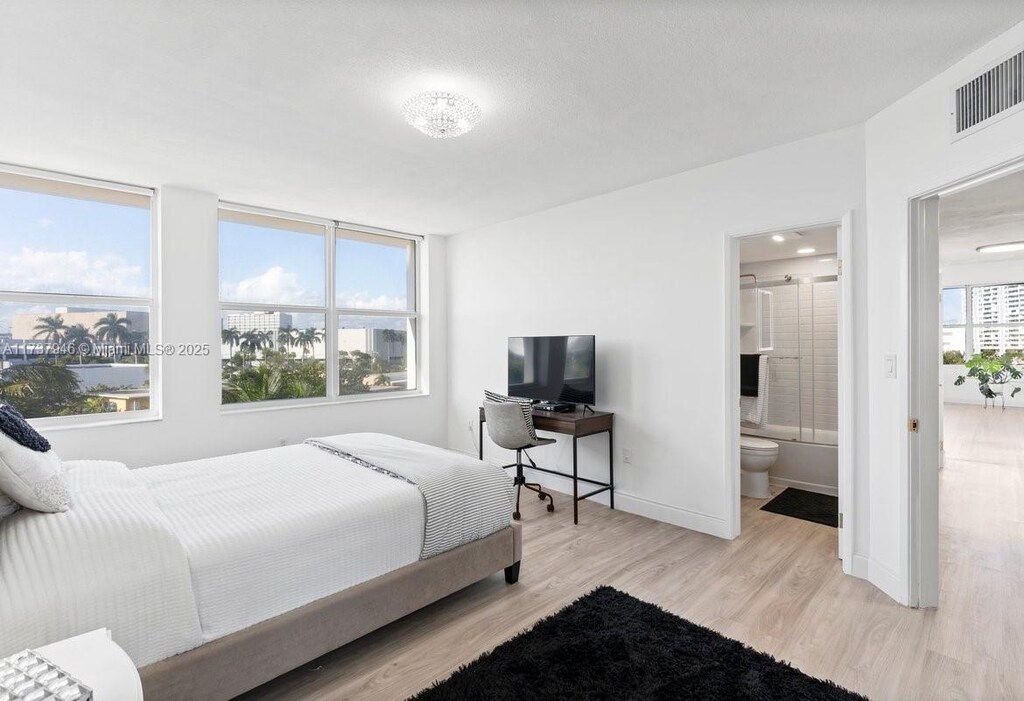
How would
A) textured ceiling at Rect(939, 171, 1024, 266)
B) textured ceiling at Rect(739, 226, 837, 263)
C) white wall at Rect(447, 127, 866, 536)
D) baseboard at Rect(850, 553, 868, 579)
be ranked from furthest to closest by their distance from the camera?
textured ceiling at Rect(739, 226, 837, 263)
textured ceiling at Rect(939, 171, 1024, 266)
white wall at Rect(447, 127, 866, 536)
baseboard at Rect(850, 553, 868, 579)

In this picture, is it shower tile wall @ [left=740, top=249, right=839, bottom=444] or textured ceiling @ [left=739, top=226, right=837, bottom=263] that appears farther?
shower tile wall @ [left=740, top=249, right=839, bottom=444]

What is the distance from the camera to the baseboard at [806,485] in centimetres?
434

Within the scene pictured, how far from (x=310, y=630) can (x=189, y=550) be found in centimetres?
56

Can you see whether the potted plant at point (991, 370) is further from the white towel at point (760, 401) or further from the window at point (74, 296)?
the window at point (74, 296)

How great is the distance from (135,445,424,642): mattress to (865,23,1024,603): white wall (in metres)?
2.44

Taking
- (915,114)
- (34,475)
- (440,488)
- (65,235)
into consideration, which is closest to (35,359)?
(65,235)

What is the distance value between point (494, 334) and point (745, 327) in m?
2.61

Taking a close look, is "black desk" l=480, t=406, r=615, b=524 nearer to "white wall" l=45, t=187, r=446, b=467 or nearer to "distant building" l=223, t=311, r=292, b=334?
"white wall" l=45, t=187, r=446, b=467

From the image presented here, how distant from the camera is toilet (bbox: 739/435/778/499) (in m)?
Result: 4.29

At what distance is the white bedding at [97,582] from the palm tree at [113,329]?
2.50 m

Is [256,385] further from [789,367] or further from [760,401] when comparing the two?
[789,367]

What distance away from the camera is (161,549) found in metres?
1.74

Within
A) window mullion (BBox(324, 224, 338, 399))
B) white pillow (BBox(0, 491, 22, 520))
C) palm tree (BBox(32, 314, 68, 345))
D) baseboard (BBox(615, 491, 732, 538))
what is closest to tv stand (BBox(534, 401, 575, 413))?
baseboard (BBox(615, 491, 732, 538))

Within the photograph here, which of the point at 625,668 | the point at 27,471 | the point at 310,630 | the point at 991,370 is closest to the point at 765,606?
the point at 625,668
